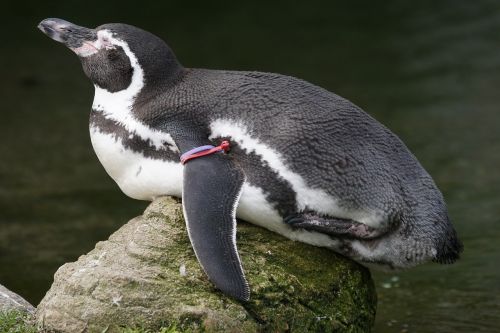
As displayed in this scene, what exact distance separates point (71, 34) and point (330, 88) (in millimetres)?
5850

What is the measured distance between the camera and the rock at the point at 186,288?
3934 millimetres

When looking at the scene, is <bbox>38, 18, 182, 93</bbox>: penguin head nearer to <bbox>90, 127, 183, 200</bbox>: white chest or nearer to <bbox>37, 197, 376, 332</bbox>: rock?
<bbox>90, 127, 183, 200</bbox>: white chest

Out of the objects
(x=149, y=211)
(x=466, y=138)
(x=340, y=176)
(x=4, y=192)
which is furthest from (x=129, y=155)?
(x=466, y=138)

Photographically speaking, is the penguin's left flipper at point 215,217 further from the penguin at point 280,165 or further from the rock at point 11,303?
the rock at point 11,303

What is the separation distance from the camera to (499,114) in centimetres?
941

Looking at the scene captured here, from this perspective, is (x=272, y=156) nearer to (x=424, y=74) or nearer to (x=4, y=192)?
(x=4, y=192)

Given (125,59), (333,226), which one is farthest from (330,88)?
(333,226)

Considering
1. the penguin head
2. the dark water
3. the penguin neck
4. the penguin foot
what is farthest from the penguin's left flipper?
the dark water

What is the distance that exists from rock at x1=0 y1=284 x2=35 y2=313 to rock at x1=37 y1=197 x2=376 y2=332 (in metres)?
0.35

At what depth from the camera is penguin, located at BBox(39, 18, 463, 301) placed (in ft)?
13.8

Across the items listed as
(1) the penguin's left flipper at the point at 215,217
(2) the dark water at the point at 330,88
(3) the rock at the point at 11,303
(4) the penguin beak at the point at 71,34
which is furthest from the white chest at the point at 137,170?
(2) the dark water at the point at 330,88

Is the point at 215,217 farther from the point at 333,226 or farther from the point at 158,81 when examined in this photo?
the point at 158,81

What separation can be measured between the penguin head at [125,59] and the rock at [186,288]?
61 centimetres

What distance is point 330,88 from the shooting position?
10359 mm
